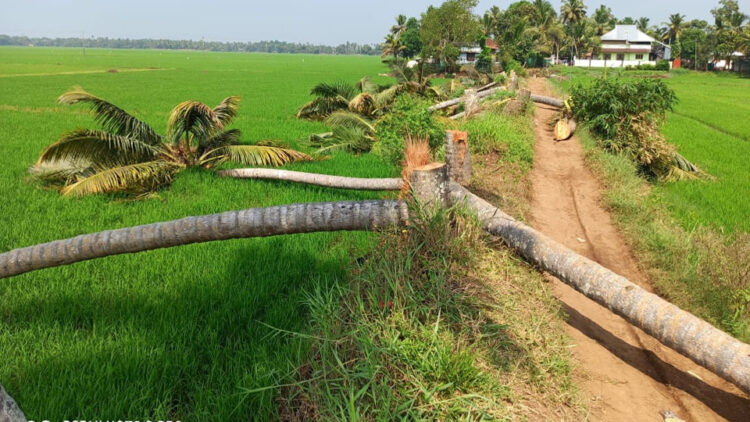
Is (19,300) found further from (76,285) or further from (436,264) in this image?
(436,264)

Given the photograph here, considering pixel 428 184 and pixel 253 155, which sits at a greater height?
pixel 428 184

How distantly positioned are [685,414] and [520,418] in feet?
3.82

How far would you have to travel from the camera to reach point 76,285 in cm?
346

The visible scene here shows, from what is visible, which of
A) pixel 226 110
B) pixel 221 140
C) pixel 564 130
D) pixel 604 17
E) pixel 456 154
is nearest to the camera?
pixel 456 154

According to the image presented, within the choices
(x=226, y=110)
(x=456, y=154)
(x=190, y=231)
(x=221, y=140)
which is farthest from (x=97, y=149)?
(x=456, y=154)

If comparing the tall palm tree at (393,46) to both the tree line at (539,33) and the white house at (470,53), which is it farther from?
the white house at (470,53)

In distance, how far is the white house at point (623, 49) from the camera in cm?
5538

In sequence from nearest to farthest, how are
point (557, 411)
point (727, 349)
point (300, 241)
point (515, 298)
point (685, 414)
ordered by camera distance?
1. point (727, 349)
2. point (557, 411)
3. point (685, 414)
4. point (515, 298)
5. point (300, 241)

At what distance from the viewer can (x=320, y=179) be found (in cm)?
573

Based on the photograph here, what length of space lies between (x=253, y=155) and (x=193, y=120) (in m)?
1.06

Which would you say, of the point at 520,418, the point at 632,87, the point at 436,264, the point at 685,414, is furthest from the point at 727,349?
the point at 632,87

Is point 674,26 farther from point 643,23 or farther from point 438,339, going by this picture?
point 438,339

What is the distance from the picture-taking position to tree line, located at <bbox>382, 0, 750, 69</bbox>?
133 feet

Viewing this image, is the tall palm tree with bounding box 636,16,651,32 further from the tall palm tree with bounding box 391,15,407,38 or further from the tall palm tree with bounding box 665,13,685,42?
the tall palm tree with bounding box 391,15,407,38
